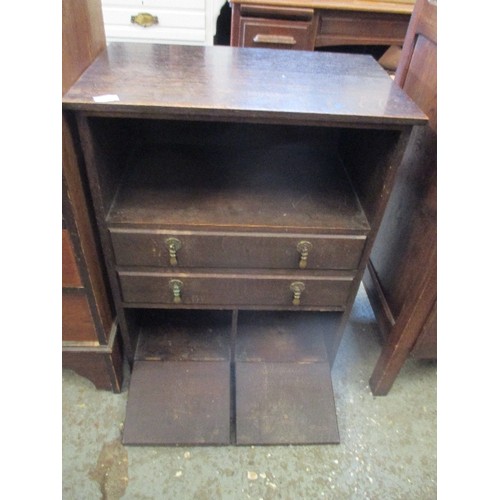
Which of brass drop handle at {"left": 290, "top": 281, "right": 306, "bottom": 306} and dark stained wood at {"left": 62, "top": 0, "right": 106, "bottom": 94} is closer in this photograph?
dark stained wood at {"left": 62, "top": 0, "right": 106, "bottom": 94}

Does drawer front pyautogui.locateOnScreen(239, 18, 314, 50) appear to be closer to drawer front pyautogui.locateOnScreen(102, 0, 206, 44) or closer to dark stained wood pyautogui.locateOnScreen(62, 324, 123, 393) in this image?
drawer front pyautogui.locateOnScreen(102, 0, 206, 44)

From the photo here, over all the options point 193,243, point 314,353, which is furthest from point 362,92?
point 314,353

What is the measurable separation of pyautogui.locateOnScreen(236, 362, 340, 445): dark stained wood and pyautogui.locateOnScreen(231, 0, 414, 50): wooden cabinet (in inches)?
54.9

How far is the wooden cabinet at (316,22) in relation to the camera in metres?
1.69

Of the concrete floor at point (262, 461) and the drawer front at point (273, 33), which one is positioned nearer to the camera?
the concrete floor at point (262, 461)

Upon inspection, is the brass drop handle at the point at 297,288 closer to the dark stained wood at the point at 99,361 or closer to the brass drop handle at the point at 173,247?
the brass drop handle at the point at 173,247

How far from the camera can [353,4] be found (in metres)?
1.73

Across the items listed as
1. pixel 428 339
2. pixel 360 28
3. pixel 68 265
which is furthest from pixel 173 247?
pixel 360 28

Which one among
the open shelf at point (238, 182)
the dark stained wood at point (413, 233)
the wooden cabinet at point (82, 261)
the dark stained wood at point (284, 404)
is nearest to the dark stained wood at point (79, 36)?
the wooden cabinet at point (82, 261)

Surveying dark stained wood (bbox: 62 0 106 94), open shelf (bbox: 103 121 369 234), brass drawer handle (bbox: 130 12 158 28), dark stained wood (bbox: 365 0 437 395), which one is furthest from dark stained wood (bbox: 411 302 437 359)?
brass drawer handle (bbox: 130 12 158 28)

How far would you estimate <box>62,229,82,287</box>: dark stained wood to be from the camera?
2.85 feet

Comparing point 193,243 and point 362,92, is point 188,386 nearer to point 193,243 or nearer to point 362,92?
point 193,243

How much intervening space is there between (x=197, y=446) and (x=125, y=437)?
201 millimetres

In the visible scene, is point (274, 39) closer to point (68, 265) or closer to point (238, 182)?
A: point (238, 182)
